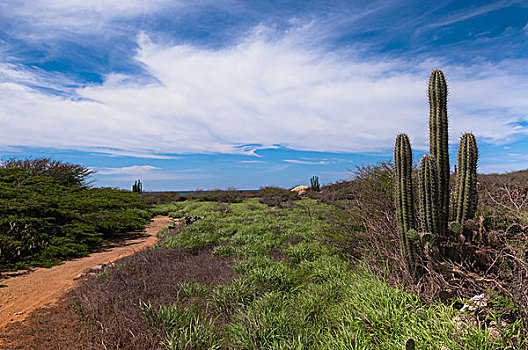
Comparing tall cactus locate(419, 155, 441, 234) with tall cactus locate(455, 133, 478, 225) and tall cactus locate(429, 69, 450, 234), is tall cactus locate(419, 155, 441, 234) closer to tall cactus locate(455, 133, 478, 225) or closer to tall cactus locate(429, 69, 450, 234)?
tall cactus locate(429, 69, 450, 234)

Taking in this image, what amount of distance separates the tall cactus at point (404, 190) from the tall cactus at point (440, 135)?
0.63m

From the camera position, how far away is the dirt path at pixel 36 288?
4.83 metres

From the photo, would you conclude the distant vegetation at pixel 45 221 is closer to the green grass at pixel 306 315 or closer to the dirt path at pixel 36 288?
the dirt path at pixel 36 288

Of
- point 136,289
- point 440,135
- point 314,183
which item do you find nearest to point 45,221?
point 136,289

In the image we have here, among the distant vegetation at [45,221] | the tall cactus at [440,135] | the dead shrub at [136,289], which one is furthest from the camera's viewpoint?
the distant vegetation at [45,221]

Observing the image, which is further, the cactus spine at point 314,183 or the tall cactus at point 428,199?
the cactus spine at point 314,183

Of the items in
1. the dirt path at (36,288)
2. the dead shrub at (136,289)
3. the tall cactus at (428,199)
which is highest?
the tall cactus at (428,199)

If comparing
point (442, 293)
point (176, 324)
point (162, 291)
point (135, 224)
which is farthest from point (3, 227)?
point (442, 293)

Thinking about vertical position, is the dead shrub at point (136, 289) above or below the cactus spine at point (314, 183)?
below

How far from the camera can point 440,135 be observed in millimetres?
4887

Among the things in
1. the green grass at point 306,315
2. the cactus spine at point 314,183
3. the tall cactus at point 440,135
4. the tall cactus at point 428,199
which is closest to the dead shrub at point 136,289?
the green grass at point 306,315

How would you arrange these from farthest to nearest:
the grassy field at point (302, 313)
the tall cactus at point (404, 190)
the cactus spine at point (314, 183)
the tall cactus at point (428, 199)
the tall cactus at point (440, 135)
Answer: the cactus spine at point (314, 183)
the tall cactus at point (440, 135)
the tall cactus at point (404, 190)
the tall cactus at point (428, 199)
the grassy field at point (302, 313)

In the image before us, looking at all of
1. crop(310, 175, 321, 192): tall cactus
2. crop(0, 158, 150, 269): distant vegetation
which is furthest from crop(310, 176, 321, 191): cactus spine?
crop(0, 158, 150, 269): distant vegetation

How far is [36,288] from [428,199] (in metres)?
8.03
